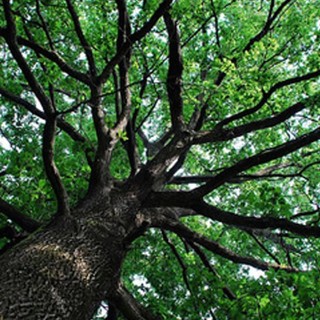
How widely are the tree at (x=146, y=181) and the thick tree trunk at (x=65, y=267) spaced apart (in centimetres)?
1

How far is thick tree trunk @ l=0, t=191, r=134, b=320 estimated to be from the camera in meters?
2.87

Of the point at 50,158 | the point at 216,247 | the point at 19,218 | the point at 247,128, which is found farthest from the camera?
the point at 247,128

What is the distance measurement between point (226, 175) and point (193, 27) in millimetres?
4872

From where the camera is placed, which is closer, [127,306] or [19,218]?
[19,218]

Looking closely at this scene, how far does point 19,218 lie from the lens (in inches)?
167

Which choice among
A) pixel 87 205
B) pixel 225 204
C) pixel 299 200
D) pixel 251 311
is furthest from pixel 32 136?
pixel 299 200

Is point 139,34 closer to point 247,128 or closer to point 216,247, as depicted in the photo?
point 247,128

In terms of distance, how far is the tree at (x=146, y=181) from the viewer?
11.8 feet

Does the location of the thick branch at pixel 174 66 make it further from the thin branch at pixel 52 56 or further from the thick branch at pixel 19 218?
the thick branch at pixel 19 218

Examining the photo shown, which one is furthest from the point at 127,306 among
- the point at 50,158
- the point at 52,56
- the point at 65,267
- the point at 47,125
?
the point at 52,56

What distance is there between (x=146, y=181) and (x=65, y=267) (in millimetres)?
2359

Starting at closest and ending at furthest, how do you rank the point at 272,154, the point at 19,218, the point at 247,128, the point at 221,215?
the point at 19,218 < the point at 272,154 < the point at 221,215 < the point at 247,128

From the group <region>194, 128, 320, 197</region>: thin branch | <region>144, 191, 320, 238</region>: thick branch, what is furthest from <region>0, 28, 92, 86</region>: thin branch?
<region>194, 128, 320, 197</region>: thin branch

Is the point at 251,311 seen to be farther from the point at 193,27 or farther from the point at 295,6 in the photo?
the point at 295,6
